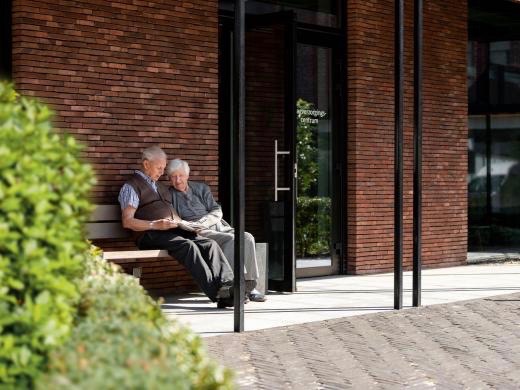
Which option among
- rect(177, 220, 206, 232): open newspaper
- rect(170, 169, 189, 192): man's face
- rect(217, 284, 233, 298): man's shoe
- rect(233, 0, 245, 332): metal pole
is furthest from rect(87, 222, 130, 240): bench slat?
rect(233, 0, 245, 332): metal pole

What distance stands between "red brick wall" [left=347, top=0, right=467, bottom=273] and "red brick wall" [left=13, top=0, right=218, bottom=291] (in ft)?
7.71

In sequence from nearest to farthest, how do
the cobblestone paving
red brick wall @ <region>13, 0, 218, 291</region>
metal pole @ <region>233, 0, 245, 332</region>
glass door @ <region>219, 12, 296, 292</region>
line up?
the cobblestone paving, metal pole @ <region>233, 0, 245, 332</region>, red brick wall @ <region>13, 0, 218, 291</region>, glass door @ <region>219, 12, 296, 292</region>

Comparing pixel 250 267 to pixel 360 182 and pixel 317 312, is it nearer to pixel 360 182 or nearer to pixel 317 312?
pixel 317 312

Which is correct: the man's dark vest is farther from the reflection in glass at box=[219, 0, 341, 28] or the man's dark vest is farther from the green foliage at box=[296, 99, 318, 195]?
the green foliage at box=[296, 99, 318, 195]

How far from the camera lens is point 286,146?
31.6ft

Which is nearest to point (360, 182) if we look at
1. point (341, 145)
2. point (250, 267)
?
point (341, 145)

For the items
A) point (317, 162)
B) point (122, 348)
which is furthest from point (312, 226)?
point (122, 348)

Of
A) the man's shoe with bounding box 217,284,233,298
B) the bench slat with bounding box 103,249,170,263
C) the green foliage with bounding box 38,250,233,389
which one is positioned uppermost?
the green foliage with bounding box 38,250,233,389

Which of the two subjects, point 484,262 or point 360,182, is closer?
point 360,182

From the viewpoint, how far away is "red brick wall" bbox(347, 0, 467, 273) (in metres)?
11.5

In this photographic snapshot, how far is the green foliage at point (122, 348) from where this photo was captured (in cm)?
230

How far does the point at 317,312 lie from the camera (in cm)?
814

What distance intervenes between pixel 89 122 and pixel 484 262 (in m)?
7.51

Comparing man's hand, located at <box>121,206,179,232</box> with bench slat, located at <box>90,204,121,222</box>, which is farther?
bench slat, located at <box>90,204,121,222</box>
